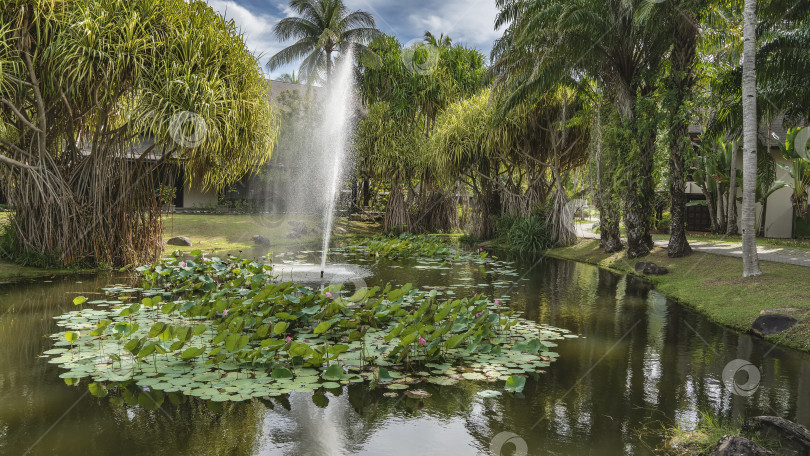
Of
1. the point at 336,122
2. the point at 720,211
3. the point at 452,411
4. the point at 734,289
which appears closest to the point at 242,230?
the point at 336,122

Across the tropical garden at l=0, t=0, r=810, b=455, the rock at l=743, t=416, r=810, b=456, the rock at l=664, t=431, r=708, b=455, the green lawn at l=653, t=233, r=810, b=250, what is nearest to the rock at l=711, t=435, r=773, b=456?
the tropical garden at l=0, t=0, r=810, b=455

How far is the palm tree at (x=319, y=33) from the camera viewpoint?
29328mm

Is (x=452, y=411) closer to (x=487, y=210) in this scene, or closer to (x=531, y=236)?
(x=531, y=236)

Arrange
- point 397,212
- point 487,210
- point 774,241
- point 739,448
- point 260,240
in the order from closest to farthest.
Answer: point 739,448 → point 774,241 → point 260,240 → point 487,210 → point 397,212

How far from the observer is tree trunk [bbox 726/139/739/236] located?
20.7 meters

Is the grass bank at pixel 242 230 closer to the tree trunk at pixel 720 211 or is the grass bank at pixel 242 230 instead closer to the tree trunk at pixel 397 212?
the tree trunk at pixel 397 212

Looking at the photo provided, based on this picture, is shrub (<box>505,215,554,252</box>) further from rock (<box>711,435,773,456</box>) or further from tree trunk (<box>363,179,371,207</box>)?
rock (<box>711,435,773,456</box>)

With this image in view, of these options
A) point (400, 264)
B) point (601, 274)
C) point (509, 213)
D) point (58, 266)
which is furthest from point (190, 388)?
point (509, 213)

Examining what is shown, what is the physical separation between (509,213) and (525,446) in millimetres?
18208

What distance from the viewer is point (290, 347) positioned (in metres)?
5.07

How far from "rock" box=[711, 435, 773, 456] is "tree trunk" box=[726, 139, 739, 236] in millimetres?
19909

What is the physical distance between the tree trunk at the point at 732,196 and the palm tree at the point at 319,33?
1740 centimetres

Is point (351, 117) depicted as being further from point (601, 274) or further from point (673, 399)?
point (673, 399)

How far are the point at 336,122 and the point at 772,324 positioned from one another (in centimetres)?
Result: 2451
